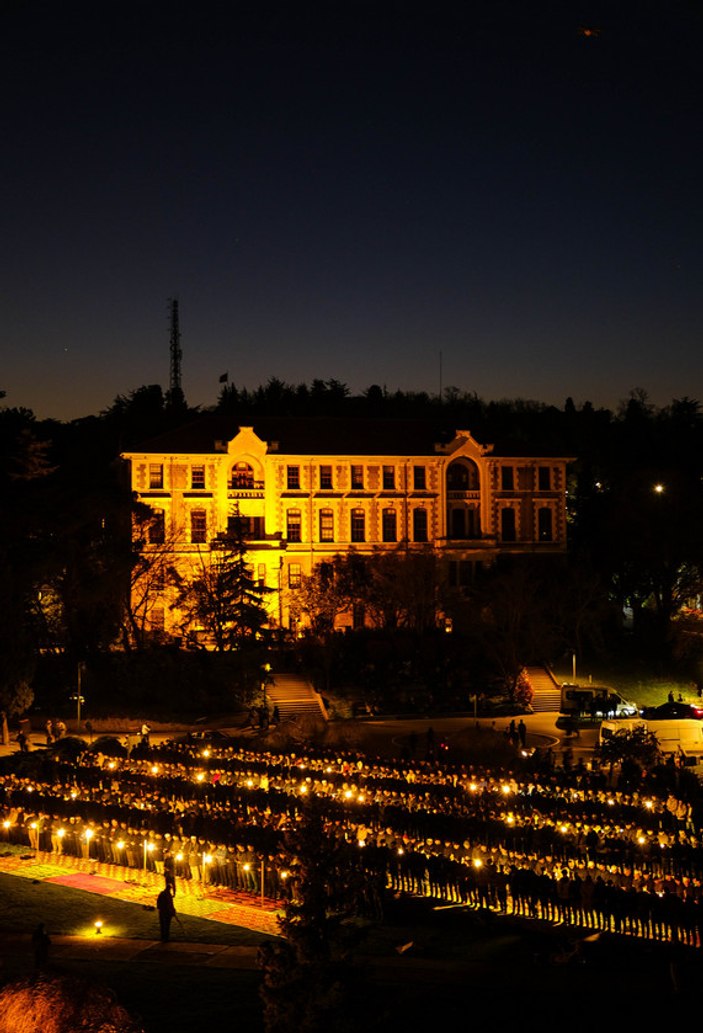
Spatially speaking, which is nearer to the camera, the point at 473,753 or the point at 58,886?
the point at 58,886

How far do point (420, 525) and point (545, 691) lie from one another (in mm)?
14003

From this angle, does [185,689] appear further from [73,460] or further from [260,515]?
[73,460]

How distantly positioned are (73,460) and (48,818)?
39.1 m

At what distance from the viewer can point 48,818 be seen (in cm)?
2589

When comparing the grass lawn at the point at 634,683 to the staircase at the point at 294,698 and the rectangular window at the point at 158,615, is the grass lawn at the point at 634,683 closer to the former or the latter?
the staircase at the point at 294,698

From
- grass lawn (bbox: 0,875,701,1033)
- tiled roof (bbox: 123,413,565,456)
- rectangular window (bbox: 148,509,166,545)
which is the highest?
tiled roof (bbox: 123,413,565,456)

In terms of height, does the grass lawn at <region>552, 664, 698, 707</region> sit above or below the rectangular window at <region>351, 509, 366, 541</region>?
below

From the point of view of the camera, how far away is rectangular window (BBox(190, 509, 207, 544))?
56.7 m

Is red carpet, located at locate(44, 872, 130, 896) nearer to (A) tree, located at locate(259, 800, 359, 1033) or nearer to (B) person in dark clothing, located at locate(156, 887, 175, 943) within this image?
(B) person in dark clothing, located at locate(156, 887, 175, 943)

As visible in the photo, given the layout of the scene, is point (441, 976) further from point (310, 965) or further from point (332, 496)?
point (332, 496)

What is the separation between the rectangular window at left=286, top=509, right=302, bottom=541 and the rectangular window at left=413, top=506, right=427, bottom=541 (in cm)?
627

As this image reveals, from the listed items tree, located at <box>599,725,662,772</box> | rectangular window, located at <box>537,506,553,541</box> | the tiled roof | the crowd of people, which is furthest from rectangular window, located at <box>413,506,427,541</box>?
the crowd of people

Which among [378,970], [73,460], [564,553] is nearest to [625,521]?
[564,553]

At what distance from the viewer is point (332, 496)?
58.7 metres
